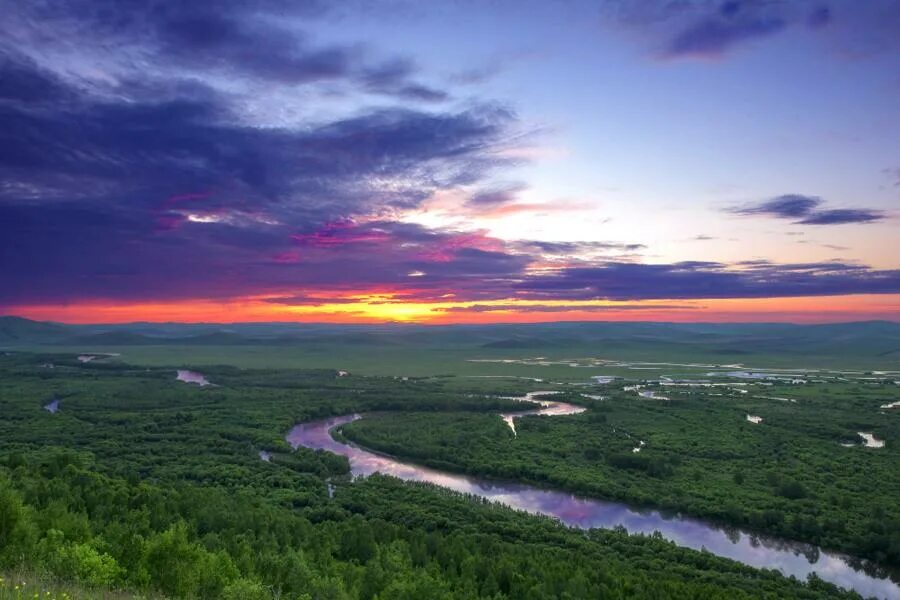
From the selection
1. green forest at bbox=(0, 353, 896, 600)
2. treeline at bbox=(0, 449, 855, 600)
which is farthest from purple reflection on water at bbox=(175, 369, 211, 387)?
treeline at bbox=(0, 449, 855, 600)

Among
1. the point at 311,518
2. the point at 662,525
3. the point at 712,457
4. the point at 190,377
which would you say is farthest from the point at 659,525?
the point at 190,377

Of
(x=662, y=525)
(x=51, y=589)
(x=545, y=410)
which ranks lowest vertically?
(x=545, y=410)

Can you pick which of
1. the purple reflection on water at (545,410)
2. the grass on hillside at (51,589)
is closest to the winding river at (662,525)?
the purple reflection on water at (545,410)

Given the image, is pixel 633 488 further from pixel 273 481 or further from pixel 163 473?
pixel 163 473

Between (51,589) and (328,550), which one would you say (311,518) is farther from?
(51,589)

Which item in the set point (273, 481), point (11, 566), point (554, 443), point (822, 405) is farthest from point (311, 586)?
point (822, 405)

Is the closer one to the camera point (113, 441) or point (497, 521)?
point (497, 521)

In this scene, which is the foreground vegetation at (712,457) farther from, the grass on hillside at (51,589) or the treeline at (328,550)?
the grass on hillside at (51,589)
